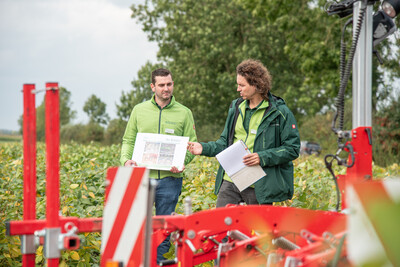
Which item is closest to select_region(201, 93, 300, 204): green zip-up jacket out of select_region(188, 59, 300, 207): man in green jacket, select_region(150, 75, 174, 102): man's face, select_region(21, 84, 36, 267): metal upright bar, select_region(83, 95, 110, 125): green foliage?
select_region(188, 59, 300, 207): man in green jacket

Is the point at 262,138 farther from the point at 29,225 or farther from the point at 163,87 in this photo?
the point at 29,225

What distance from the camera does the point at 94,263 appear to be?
17.4ft

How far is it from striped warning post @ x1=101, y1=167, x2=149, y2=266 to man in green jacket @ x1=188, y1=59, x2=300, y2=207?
76.3 inches

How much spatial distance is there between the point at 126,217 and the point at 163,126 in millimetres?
2645

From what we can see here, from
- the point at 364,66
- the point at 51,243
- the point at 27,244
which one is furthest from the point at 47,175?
the point at 364,66

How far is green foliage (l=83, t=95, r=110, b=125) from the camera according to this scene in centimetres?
8694

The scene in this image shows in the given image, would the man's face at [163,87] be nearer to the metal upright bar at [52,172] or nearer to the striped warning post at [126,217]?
the metal upright bar at [52,172]

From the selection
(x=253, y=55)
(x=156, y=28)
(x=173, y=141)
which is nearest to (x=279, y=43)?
(x=253, y=55)

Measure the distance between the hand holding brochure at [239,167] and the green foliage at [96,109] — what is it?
83.0m

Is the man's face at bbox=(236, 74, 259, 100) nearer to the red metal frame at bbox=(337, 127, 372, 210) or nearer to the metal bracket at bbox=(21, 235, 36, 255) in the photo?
the red metal frame at bbox=(337, 127, 372, 210)

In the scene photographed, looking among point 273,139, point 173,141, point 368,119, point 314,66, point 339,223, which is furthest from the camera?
point 314,66

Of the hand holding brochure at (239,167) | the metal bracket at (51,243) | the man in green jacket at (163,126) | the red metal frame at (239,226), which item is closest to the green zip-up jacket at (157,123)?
the man in green jacket at (163,126)

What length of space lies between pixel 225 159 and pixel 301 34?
1878 cm

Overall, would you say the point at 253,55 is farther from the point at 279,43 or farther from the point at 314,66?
the point at 314,66
